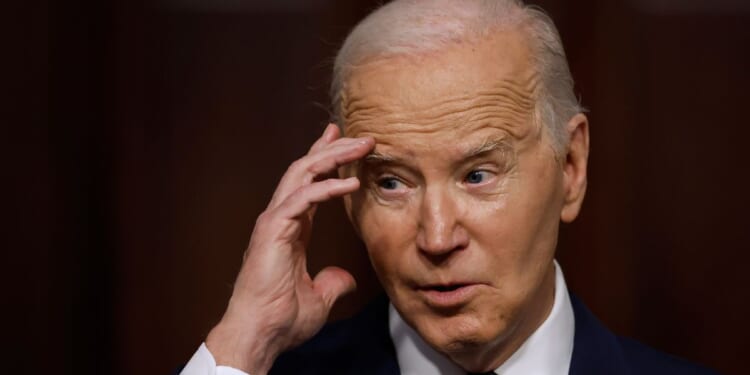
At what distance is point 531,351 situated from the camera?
2348 mm

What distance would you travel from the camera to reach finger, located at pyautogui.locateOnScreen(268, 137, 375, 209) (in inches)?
86.7

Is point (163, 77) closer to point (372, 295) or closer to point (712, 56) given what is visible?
point (372, 295)

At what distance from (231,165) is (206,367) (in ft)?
3.20

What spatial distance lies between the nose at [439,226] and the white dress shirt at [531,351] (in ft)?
1.00

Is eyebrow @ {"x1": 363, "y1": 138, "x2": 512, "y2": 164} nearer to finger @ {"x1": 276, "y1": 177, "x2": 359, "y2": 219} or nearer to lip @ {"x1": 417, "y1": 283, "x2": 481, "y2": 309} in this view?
finger @ {"x1": 276, "y1": 177, "x2": 359, "y2": 219}

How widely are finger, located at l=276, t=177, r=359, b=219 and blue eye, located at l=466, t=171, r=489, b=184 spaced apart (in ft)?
0.67

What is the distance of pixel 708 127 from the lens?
301 centimetres

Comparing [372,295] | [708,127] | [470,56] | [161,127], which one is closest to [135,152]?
[161,127]

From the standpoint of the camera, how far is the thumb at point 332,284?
95.0 inches

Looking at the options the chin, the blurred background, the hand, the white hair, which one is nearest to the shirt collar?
the chin

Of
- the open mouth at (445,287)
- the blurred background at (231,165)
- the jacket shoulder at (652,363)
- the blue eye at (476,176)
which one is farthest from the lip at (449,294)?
the blurred background at (231,165)

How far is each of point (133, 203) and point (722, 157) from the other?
150 centimetres

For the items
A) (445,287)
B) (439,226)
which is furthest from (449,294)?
(439,226)

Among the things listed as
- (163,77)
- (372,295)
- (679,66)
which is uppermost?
(679,66)
